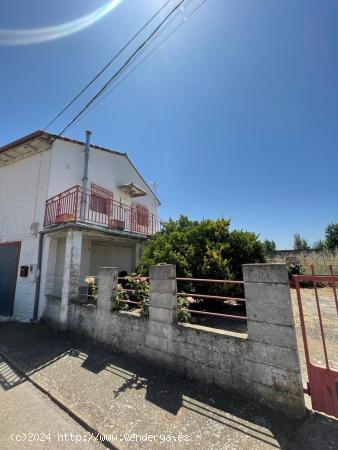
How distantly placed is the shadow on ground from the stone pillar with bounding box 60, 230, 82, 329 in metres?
1.65

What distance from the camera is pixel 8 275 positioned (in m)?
9.52

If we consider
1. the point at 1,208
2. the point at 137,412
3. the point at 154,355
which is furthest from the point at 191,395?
the point at 1,208

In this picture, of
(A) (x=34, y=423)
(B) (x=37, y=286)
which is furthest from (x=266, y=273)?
(B) (x=37, y=286)

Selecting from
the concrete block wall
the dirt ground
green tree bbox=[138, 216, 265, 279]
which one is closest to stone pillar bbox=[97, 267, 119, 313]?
the concrete block wall

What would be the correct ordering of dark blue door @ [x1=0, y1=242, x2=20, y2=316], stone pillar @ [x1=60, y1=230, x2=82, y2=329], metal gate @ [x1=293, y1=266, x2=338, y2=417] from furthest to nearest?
dark blue door @ [x1=0, y1=242, x2=20, y2=316] → stone pillar @ [x1=60, y1=230, x2=82, y2=329] → metal gate @ [x1=293, y1=266, x2=338, y2=417]

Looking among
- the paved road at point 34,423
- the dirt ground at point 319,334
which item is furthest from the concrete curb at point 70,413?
the dirt ground at point 319,334

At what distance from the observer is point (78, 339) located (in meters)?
6.33

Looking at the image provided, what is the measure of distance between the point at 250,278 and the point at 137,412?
2466 mm

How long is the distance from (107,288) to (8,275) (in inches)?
240

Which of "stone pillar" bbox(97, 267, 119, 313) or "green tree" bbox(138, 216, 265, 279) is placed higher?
"green tree" bbox(138, 216, 265, 279)

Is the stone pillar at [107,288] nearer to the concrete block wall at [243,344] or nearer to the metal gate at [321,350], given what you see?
the concrete block wall at [243,344]

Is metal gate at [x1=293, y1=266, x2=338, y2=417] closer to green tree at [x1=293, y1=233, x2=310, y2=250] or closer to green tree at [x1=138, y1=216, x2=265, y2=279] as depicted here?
green tree at [x1=138, y1=216, x2=265, y2=279]

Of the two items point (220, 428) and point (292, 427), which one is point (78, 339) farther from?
point (292, 427)

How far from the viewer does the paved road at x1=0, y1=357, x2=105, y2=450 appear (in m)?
2.77
